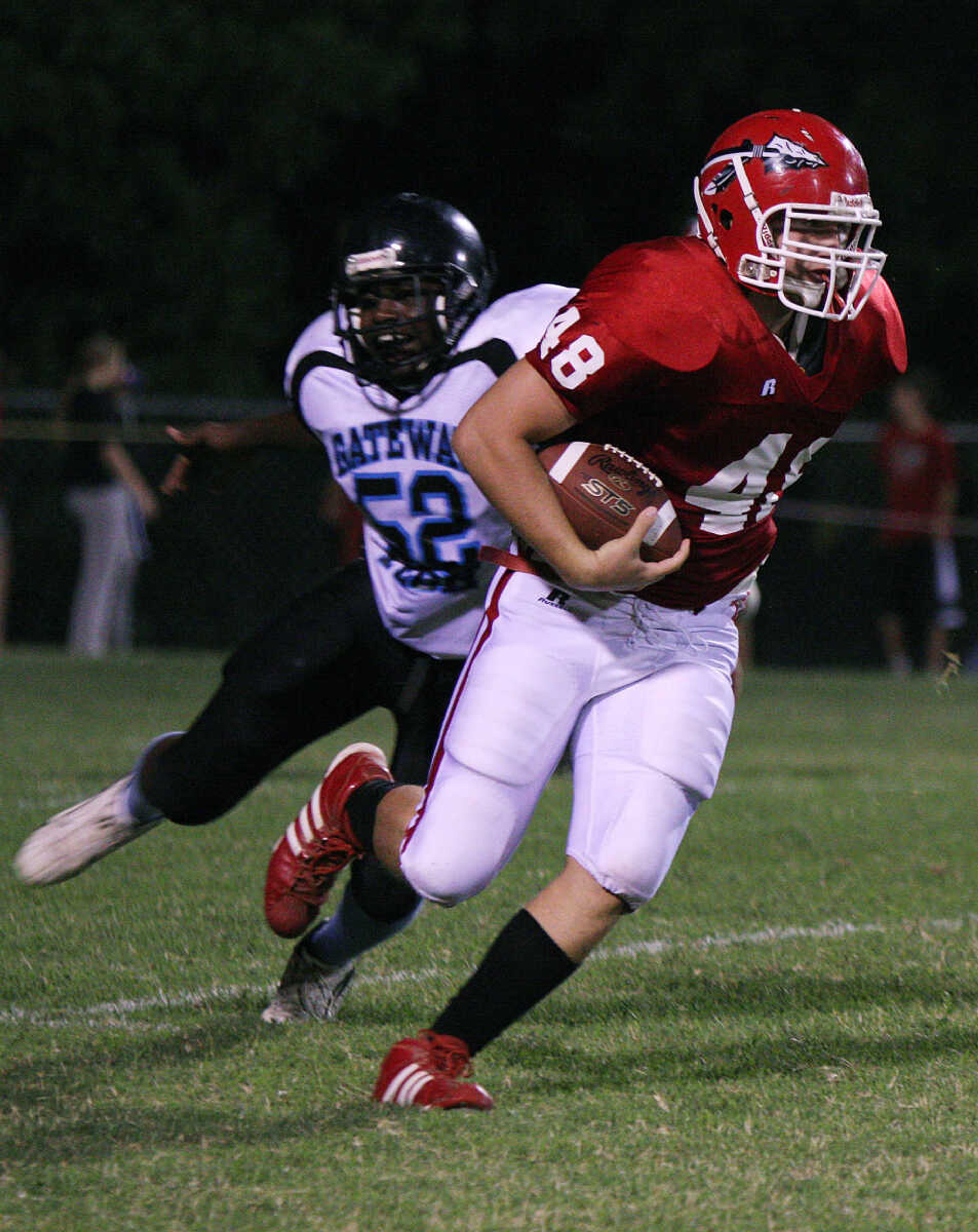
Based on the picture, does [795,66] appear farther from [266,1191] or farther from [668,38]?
[266,1191]

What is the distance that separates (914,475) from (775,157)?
10.9 meters

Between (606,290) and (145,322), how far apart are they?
54.2 feet

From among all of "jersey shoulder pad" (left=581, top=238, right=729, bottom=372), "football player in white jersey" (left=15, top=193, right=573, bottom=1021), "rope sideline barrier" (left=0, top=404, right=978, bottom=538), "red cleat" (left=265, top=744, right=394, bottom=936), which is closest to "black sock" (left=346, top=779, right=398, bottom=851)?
"red cleat" (left=265, top=744, right=394, bottom=936)

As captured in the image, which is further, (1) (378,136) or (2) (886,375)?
(1) (378,136)

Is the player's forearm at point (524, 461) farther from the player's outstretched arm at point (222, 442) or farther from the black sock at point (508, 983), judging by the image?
the player's outstretched arm at point (222, 442)

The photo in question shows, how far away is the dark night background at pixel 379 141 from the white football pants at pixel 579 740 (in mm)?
15627

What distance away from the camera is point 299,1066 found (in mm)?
3824

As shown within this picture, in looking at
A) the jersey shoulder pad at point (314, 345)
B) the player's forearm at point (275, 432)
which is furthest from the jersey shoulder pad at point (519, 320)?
the player's forearm at point (275, 432)

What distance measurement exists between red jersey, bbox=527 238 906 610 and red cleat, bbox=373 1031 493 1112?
861mm

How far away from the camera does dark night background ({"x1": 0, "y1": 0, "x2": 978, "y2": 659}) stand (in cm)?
1886

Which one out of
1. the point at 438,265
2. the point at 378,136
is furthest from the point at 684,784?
the point at 378,136

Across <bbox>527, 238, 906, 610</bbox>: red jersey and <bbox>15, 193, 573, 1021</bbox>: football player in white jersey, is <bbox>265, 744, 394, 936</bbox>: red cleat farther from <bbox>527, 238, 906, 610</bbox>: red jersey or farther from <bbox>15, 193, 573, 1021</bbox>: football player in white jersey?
<bbox>527, 238, 906, 610</bbox>: red jersey

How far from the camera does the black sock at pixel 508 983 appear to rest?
3.51 m

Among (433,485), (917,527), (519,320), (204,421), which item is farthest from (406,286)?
(204,421)
